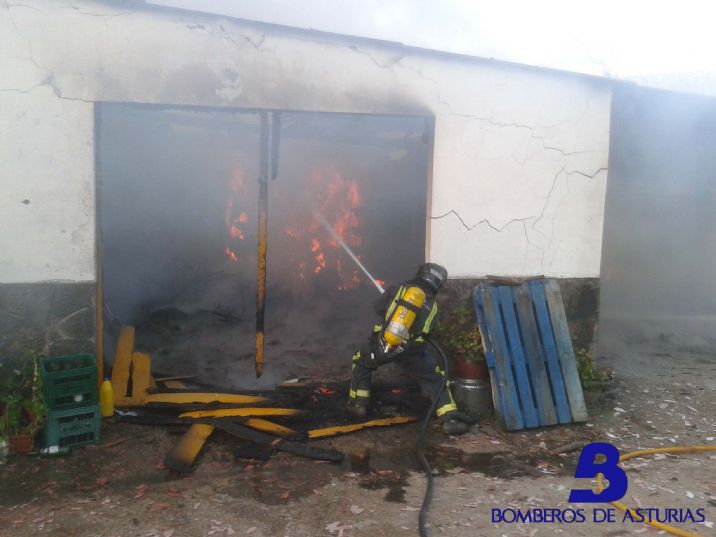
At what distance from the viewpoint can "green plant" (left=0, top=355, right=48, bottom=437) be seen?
4207mm

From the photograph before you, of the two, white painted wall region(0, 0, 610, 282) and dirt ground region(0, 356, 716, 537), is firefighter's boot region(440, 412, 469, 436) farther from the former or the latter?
white painted wall region(0, 0, 610, 282)

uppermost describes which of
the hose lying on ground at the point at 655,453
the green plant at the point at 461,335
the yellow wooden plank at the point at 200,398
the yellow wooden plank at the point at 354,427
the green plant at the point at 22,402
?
the green plant at the point at 461,335

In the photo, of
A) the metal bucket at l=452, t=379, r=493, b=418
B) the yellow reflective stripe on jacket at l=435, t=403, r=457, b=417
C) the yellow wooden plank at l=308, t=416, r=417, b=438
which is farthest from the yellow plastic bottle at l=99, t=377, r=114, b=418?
the metal bucket at l=452, t=379, r=493, b=418

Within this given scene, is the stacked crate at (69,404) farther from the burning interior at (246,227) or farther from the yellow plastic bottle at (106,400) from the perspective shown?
the burning interior at (246,227)

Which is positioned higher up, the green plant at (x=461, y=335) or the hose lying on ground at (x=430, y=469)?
the green plant at (x=461, y=335)

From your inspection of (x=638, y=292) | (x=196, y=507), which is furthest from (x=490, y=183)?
(x=638, y=292)

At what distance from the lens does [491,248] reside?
19.4 ft

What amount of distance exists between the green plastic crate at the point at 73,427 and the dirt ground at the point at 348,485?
0.10 meters

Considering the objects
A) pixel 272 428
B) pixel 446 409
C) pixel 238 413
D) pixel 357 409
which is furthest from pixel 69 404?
pixel 446 409

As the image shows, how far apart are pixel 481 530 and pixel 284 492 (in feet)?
4.50

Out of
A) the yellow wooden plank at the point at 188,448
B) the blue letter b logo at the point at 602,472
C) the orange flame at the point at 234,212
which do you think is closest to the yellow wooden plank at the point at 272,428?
the yellow wooden plank at the point at 188,448

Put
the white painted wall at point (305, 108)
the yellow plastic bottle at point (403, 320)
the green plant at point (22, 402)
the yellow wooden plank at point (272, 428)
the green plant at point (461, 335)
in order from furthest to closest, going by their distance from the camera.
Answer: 1. the green plant at point (461, 335)
2. the yellow plastic bottle at point (403, 320)
3. the yellow wooden plank at point (272, 428)
4. the white painted wall at point (305, 108)
5. the green plant at point (22, 402)

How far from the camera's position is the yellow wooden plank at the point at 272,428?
4.73 meters

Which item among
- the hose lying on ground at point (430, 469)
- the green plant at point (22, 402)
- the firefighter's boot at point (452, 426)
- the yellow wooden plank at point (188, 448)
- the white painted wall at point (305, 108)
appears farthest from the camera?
the firefighter's boot at point (452, 426)
